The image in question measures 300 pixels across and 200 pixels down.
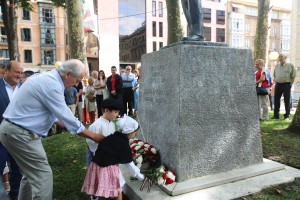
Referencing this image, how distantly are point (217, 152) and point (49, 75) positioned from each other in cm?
254

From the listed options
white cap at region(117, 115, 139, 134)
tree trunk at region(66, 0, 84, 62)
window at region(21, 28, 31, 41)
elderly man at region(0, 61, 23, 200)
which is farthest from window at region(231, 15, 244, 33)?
white cap at region(117, 115, 139, 134)

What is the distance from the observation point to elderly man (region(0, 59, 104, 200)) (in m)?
2.88

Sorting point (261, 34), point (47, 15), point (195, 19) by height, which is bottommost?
point (195, 19)

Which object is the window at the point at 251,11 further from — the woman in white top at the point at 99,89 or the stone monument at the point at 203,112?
the stone monument at the point at 203,112

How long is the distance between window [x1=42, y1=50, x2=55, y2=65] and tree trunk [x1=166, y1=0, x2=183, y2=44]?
3792 centimetres

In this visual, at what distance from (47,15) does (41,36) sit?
3555 mm

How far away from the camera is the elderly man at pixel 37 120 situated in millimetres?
2883

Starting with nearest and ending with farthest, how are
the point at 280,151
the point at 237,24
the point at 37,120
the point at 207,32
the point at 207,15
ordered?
the point at 37,120 < the point at 280,151 < the point at 207,15 < the point at 207,32 < the point at 237,24

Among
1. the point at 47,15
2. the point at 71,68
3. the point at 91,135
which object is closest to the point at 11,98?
the point at 71,68

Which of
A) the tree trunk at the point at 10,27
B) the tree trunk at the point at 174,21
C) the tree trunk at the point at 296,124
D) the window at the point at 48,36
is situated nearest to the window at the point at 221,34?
the window at the point at 48,36

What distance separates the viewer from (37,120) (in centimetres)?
298

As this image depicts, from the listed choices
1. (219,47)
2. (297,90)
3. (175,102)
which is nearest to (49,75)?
(175,102)

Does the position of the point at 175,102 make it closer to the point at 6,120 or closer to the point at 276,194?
the point at 276,194

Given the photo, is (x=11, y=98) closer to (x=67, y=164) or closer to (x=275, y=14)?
(x=67, y=164)
